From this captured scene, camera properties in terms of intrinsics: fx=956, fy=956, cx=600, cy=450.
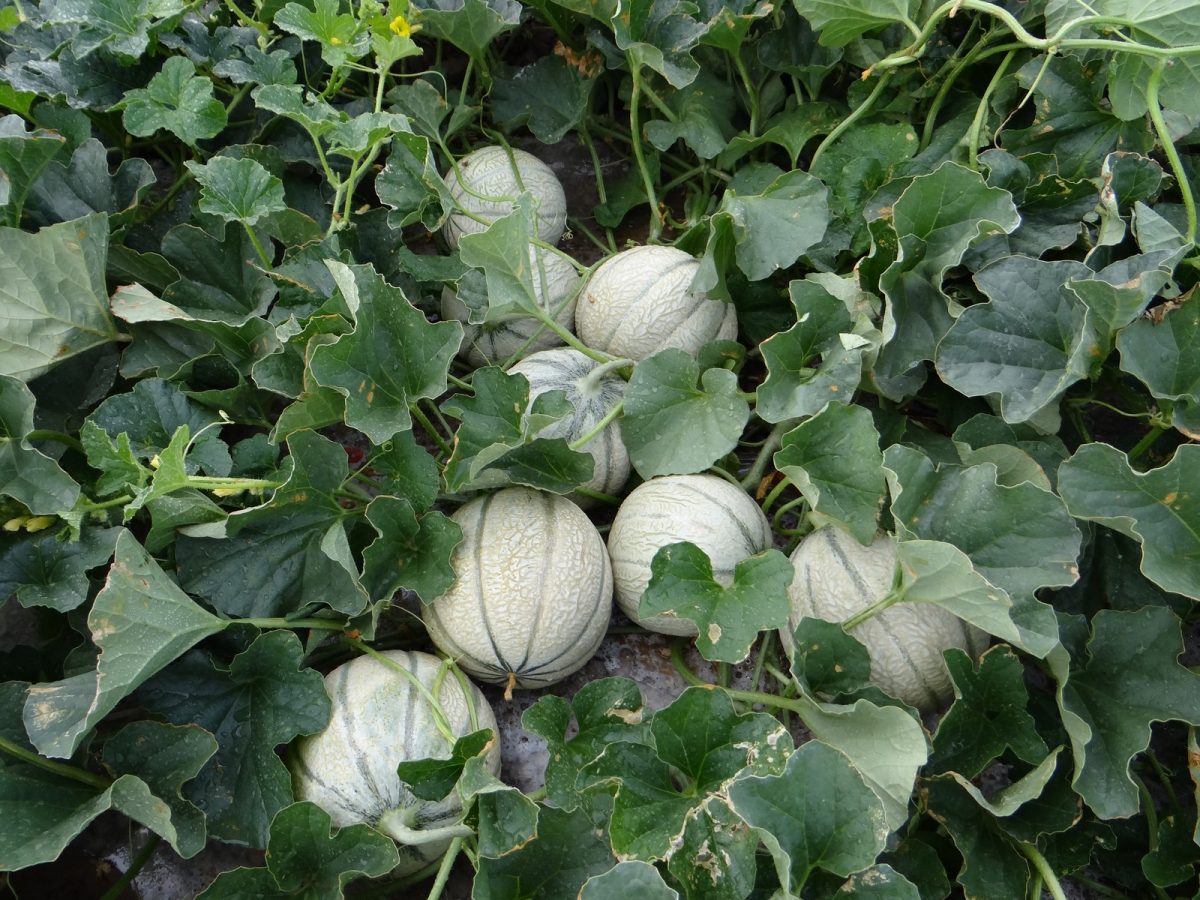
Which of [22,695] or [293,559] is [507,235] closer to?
[293,559]

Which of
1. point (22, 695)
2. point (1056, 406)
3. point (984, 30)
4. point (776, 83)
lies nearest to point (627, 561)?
point (1056, 406)

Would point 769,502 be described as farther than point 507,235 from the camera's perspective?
Yes

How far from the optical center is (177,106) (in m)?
1.50

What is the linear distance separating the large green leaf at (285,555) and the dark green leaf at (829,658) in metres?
0.56

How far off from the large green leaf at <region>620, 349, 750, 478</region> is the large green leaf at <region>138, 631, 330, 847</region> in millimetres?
531

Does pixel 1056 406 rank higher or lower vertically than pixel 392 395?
higher

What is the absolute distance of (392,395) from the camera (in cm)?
129

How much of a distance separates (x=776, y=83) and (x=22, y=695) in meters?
1.51

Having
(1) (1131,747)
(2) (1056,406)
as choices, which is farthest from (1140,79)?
(1) (1131,747)

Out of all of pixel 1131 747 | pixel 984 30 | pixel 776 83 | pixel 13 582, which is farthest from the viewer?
pixel 776 83

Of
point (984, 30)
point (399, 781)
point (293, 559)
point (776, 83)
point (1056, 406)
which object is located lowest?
point (399, 781)

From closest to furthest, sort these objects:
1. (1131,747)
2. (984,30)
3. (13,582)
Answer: (1131,747)
(13,582)
(984,30)

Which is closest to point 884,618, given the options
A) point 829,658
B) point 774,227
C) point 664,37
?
point 829,658

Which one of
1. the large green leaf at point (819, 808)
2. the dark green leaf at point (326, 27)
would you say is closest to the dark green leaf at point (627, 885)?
the large green leaf at point (819, 808)
